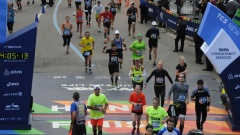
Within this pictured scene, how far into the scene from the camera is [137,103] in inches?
756

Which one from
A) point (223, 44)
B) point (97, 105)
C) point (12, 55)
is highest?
point (223, 44)

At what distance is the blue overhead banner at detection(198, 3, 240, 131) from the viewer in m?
19.5

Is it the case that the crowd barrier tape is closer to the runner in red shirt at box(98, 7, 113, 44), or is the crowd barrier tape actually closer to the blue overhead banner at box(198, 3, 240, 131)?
the runner in red shirt at box(98, 7, 113, 44)

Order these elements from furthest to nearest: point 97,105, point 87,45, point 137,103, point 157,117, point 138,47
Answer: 1. point 87,45
2. point 138,47
3. point 137,103
4. point 97,105
5. point 157,117

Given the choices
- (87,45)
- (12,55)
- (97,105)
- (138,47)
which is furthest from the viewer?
(87,45)

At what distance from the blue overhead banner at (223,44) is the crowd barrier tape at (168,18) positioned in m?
11.1

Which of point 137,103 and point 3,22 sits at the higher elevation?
point 3,22

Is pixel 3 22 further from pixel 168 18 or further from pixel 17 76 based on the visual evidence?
pixel 168 18

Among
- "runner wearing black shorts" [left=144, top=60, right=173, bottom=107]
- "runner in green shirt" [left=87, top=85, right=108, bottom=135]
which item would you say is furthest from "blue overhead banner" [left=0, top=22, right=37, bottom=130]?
"runner wearing black shorts" [left=144, top=60, right=173, bottom=107]

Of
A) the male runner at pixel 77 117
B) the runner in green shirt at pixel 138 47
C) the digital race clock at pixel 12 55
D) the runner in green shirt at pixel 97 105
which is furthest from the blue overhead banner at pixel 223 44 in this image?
the runner in green shirt at pixel 138 47

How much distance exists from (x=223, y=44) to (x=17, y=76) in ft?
19.2

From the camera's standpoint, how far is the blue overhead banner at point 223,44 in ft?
64.0

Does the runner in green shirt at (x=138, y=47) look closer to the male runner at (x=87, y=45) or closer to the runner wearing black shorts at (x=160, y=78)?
the male runner at (x=87, y=45)

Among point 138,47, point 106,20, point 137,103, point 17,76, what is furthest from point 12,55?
point 106,20
